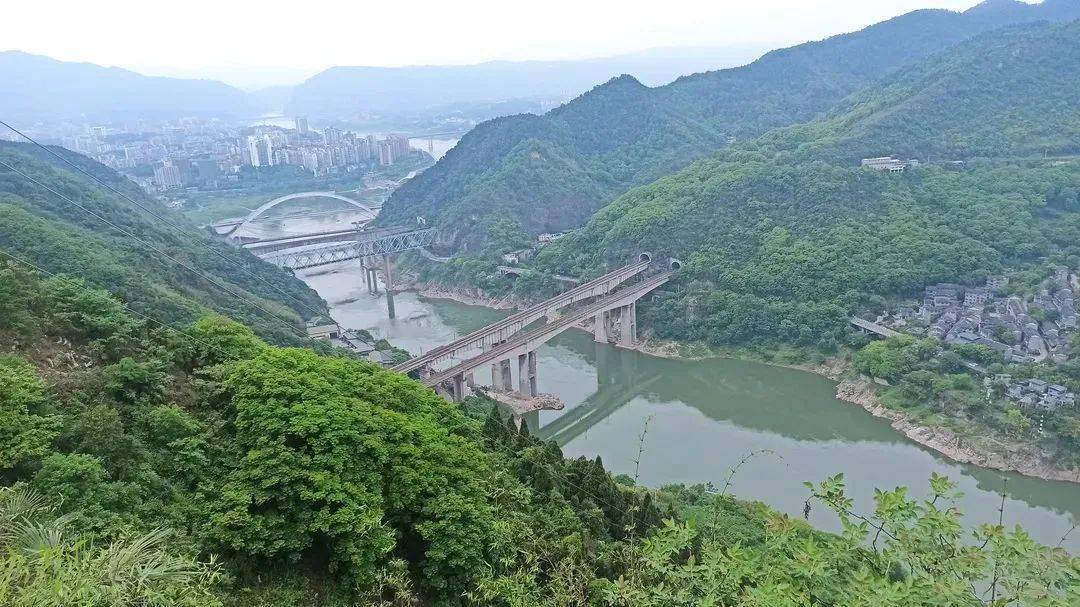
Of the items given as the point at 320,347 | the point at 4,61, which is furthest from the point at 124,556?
the point at 4,61

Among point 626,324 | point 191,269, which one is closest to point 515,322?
point 626,324

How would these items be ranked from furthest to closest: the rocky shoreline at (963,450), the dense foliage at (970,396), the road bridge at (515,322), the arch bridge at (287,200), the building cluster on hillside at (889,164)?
the arch bridge at (287,200) → the building cluster on hillside at (889,164) → the road bridge at (515,322) → the dense foliage at (970,396) → the rocky shoreline at (963,450)

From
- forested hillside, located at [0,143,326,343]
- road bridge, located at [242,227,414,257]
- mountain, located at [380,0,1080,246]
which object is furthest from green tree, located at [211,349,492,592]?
mountain, located at [380,0,1080,246]

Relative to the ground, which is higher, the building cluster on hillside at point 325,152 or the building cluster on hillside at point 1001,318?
the building cluster on hillside at point 325,152

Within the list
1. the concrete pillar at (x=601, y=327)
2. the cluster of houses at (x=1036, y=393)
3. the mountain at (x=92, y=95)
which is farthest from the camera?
the mountain at (x=92, y=95)

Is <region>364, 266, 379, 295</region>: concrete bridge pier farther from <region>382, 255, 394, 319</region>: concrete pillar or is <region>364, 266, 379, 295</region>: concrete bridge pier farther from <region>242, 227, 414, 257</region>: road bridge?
<region>242, 227, 414, 257</region>: road bridge

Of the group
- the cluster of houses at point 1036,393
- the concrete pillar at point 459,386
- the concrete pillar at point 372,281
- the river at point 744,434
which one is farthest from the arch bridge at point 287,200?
the cluster of houses at point 1036,393

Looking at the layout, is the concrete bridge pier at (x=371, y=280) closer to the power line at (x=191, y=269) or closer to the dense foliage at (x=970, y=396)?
the power line at (x=191, y=269)
